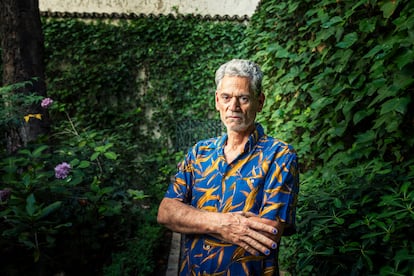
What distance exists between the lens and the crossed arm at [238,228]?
122 cm

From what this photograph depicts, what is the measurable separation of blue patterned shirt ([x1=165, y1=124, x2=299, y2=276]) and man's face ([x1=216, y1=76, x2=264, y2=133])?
79mm

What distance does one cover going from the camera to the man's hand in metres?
1.22

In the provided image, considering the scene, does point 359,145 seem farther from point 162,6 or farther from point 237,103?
point 162,6

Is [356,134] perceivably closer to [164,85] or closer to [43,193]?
[43,193]

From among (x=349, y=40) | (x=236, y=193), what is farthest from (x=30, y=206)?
(x=349, y=40)

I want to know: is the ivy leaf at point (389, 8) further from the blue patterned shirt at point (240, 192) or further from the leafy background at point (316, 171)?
the blue patterned shirt at point (240, 192)

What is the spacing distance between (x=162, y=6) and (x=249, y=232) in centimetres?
807

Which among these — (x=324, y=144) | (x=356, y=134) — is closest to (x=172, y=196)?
(x=356, y=134)

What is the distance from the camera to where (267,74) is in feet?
14.5

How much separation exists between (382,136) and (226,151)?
1.15m

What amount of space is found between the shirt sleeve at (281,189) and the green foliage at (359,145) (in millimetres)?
537

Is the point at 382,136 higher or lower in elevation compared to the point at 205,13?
lower

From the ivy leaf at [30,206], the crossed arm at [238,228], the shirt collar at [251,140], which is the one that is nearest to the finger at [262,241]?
the crossed arm at [238,228]

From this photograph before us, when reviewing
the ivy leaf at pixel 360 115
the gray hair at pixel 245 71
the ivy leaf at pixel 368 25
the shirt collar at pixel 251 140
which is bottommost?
the shirt collar at pixel 251 140
